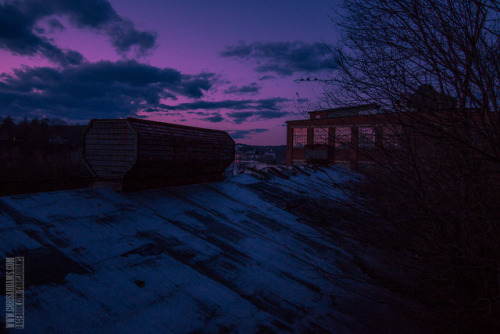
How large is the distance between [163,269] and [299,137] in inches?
1475

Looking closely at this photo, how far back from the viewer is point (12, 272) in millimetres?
3617

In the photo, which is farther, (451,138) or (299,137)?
(299,137)

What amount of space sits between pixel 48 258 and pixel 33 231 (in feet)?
2.92

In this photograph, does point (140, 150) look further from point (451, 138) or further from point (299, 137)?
point (299, 137)

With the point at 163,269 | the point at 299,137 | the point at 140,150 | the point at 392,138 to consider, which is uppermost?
the point at 299,137

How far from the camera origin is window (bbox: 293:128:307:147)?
39.8 m

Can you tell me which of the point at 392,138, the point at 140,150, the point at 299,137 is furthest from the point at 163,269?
the point at 299,137

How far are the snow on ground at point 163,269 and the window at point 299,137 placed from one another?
33.1 meters

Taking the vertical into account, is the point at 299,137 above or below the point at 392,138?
above

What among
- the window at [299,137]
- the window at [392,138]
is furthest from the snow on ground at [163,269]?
the window at [299,137]

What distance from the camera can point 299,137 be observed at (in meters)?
40.5

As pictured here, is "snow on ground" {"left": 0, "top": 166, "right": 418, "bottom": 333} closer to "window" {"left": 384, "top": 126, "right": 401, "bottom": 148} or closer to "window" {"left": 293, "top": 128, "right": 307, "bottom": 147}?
"window" {"left": 384, "top": 126, "right": 401, "bottom": 148}

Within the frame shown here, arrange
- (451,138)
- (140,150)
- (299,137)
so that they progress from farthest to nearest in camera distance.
Answer: (299,137), (140,150), (451,138)

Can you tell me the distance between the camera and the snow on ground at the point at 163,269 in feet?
11.5
